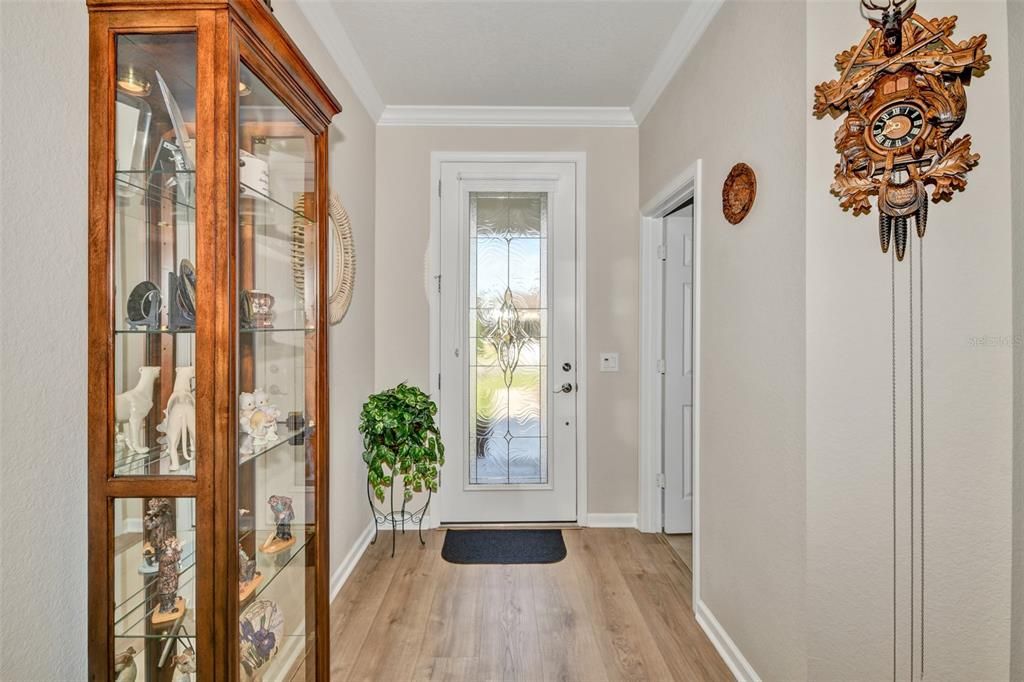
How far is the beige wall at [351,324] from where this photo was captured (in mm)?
2633

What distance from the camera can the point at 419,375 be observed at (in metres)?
3.42

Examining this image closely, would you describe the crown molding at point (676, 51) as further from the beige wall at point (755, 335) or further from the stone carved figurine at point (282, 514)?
the stone carved figurine at point (282, 514)

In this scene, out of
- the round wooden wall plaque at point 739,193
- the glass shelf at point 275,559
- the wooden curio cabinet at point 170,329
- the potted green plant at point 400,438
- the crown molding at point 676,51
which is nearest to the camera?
the wooden curio cabinet at point 170,329

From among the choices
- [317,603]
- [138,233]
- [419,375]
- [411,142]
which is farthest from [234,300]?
[411,142]

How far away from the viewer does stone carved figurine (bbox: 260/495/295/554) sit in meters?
1.44

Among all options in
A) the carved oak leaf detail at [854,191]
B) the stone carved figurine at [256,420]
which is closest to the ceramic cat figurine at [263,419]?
the stone carved figurine at [256,420]

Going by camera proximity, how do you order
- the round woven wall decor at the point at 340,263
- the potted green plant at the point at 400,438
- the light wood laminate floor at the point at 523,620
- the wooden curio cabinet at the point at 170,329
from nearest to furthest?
1. the wooden curio cabinet at the point at 170,329
2. the light wood laminate floor at the point at 523,620
3. the round woven wall decor at the point at 340,263
4. the potted green plant at the point at 400,438

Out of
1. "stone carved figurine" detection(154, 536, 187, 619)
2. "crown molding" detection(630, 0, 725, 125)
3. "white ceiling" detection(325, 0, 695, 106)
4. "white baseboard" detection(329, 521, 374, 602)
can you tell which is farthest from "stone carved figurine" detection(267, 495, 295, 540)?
"crown molding" detection(630, 0, 725, 125)

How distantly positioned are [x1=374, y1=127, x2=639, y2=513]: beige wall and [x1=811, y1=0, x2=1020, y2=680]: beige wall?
190 cm

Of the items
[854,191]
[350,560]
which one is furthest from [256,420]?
[350,560]

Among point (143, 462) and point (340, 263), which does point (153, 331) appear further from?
point (340, 263)

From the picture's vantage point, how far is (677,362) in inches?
131
